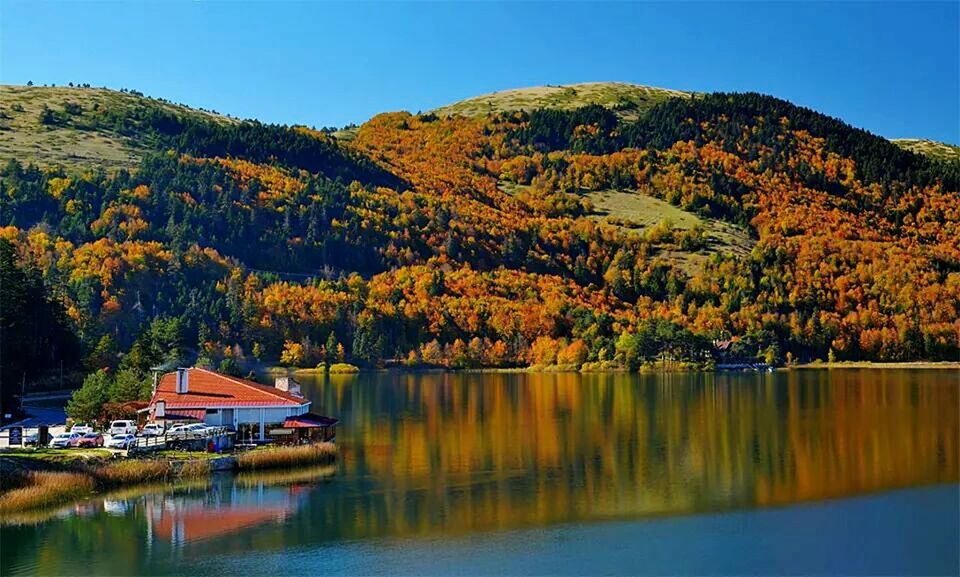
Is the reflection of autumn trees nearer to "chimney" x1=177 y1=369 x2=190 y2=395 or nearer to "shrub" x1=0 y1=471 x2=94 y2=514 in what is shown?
"chimney" x1=177 y1=369 x2=190 y2=395

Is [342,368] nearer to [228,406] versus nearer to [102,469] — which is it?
[228,406]

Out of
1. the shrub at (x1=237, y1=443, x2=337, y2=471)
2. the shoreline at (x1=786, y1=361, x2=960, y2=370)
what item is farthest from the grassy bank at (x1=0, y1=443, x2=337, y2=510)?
the shoreline at (x1=786, y1=361, x2=960, y2=370)

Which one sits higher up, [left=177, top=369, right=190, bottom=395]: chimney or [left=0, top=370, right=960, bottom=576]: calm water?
[left=177, top=369, right=190, bottom=395]: chimney

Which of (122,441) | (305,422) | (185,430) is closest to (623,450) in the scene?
(305,422)

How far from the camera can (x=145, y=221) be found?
17938 cm

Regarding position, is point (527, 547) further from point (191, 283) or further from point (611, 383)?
point (191, 283)

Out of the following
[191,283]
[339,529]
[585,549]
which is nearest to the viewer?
[585,549]

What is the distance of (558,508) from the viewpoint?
140ft

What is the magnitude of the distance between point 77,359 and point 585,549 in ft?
235

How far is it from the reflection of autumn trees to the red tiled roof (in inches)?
197

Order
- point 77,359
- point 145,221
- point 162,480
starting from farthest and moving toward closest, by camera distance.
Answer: point 145,221 → point 77,359 → point 162,480

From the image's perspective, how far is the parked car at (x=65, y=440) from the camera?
166 feet

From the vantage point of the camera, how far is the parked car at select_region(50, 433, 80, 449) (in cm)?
5050

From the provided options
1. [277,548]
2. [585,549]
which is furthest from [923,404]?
[277,548]
